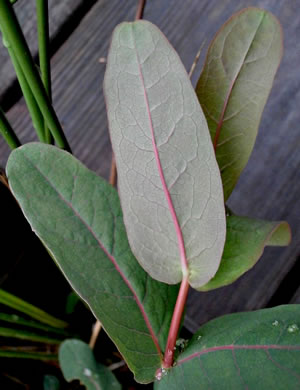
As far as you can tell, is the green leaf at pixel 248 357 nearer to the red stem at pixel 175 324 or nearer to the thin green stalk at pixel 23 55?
the red stem at pixel 175 324

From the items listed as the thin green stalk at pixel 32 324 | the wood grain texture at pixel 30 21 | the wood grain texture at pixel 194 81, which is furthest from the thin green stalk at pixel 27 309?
the wood grain texture at pixel 30 21

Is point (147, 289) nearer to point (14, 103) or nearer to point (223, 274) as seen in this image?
point (223, 274)

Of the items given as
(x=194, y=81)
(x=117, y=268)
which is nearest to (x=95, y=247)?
(x=117, y=268)

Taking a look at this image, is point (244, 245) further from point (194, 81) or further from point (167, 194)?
point (194, 81)

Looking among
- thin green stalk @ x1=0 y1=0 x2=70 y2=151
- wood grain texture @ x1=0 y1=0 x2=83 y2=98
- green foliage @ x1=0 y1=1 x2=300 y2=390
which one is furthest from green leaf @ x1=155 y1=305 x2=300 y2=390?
wood grain texture @ x1=0 y1=0 x2=83 y2=98

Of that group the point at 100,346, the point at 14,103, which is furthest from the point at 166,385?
the point at 14,103
